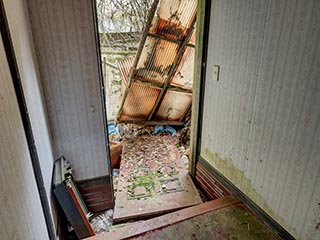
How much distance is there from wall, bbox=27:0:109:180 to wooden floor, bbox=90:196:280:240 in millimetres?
819

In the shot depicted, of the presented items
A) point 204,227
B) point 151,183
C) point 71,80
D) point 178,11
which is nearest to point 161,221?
point 204,227

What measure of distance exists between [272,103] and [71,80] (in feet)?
5.10

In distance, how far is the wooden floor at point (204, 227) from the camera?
5.12ft

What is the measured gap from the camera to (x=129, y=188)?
8.41 ft

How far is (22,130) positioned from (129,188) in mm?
1544

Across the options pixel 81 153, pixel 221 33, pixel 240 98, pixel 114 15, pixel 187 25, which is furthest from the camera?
pixel 114 15

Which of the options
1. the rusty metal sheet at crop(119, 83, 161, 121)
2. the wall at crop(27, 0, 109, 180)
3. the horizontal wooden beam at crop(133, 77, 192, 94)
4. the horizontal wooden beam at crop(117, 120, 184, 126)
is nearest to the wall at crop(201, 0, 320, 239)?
the wall at crop(27, 0, 109, 180)

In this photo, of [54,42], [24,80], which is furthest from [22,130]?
[54,42]

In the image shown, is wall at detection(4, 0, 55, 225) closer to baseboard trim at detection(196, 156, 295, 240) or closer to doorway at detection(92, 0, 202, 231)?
doorway at detection(92, 0, 202, 231)

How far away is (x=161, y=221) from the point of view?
5.58ft

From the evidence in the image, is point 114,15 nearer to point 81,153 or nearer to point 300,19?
point 81,153

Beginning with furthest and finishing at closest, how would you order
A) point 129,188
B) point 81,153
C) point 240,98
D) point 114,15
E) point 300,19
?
1. point 114,15
2. point 129,188
3. point 81,153
4. point 240,98
5. point 300,19

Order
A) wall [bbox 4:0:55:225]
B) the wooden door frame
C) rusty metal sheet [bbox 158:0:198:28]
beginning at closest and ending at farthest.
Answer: wall [bbox 4:0:55:225]
the wooden door frame
rusty metal sheet [bbox 158:0:198:28]

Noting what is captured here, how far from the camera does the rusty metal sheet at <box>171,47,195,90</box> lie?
3361 millimetres
